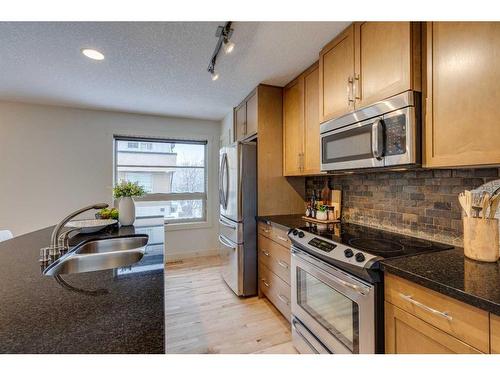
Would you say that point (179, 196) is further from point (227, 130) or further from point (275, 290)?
point (275, 290)

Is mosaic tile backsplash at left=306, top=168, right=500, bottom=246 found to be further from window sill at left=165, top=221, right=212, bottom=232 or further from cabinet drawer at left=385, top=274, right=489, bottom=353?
window sill at left=165, top=221, right=212, bottom=232

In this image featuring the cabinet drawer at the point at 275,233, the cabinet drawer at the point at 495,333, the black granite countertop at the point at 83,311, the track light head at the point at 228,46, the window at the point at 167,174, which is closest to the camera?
the black granite countertop at the point at 83,311

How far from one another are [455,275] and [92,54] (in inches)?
110

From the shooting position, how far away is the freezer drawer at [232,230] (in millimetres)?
2619

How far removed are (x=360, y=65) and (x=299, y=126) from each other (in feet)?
2.98

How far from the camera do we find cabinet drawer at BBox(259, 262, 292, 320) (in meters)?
2.08

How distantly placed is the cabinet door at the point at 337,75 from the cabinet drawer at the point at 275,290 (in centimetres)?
150

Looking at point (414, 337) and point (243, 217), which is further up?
point (243, 217)

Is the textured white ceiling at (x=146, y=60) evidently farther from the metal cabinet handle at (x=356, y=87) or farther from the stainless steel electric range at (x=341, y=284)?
the stainless steel electric range at (x=341, y=284)

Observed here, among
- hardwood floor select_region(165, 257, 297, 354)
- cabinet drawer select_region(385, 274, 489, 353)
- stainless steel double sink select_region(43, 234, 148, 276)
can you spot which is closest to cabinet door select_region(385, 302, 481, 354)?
cabinet drawer select_region(385, 274, 489, 353)

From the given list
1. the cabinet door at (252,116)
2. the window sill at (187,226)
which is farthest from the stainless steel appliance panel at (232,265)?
the cabinet door at (252,116)

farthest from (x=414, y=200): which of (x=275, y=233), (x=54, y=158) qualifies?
(x=54, y=158)

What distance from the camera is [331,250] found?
1.42 metres

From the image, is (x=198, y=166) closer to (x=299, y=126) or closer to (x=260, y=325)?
(x=299, y=126)
